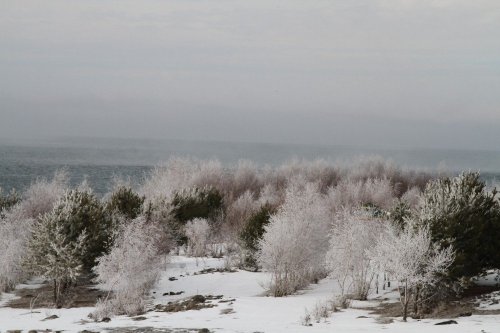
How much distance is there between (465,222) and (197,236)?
105ft

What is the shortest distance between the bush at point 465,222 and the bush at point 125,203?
25.8 meters

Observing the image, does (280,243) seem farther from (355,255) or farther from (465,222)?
(465,222)

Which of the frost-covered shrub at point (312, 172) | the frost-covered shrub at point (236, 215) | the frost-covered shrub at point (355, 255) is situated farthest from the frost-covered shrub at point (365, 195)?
the frost-covered shrub at point (355, 255)

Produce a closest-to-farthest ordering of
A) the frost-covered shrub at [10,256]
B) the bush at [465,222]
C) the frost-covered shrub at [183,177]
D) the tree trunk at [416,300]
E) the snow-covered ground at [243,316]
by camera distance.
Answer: the snow-covered ground at [243,316] → the tree trunk at [416,300] → the bush at [465,222] → the frost-covered shrub at [10,256] → the frost-covered shrub at [183,177]

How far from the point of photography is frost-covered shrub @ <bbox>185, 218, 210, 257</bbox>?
183ft

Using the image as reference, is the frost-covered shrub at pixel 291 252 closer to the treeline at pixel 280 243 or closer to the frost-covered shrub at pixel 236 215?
the treeline at pixel 280 243

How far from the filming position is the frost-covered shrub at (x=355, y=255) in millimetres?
32281

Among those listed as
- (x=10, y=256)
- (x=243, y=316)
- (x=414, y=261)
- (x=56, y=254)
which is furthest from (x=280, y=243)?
(x=10, y=256)

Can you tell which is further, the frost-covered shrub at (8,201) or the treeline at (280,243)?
the frost-covered shrub at (8,201)

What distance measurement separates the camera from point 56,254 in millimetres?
37219

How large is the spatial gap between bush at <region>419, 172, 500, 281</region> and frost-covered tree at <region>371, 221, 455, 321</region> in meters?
0.62

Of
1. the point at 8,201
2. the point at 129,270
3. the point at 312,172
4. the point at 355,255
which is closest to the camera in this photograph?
the point at 355,255

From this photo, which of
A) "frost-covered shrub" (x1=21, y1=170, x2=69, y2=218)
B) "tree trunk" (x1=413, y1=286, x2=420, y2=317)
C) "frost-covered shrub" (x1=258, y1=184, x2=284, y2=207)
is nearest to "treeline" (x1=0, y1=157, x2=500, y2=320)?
"tree trunk" (x1=413, y1=286, x2=420, y2=317)

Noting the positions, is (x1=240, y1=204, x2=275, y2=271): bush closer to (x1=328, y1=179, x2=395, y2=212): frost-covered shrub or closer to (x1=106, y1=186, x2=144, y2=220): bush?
(x1=106, y1=186, x2=144, y2=220): bush
